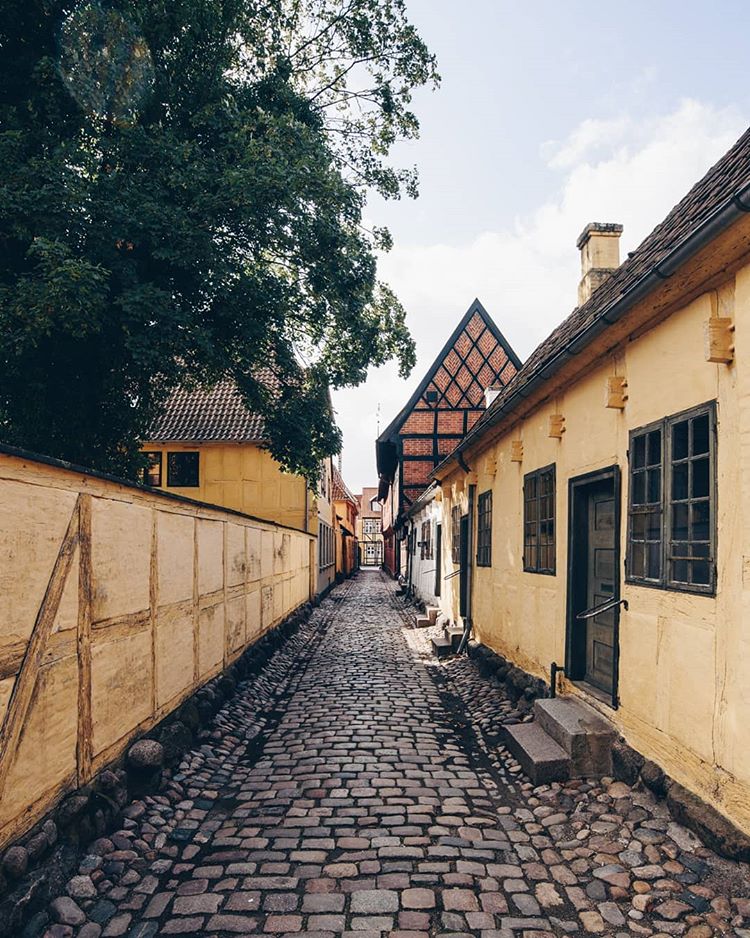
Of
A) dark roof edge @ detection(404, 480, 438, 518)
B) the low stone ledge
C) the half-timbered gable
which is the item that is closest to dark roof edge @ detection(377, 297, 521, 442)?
the half-timbered gable

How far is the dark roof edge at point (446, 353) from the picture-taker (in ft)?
71.7

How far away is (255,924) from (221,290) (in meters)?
8.65

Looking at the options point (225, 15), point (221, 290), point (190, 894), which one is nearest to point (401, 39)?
point (225, 15)

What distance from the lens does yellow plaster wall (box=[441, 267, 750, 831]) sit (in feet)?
11.8

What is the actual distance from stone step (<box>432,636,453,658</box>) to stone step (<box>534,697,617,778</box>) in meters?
5.44

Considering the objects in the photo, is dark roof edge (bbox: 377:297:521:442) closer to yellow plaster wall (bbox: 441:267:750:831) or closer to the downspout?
the downspout

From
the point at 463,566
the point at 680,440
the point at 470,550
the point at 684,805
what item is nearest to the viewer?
the point at 684,805

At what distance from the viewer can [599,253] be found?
982 centimetres

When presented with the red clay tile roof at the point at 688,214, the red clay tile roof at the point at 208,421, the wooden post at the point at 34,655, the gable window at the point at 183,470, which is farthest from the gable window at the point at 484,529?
the gable window at the point at 183,470

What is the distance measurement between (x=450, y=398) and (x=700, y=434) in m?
18.0

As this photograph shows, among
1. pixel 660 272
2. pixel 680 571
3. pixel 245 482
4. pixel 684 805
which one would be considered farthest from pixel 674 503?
pixel 245 482

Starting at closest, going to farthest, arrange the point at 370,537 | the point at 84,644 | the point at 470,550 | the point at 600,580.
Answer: the point at 84,644, the point at 600,580, the point at 470,550, the point at 370,537

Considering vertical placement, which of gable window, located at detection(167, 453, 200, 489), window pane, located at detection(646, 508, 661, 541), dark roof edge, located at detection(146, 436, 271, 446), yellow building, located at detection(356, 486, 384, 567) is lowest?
yellow building, located at detection(356, 486, 384, 567)

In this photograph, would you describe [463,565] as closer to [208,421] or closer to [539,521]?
[539,521]
